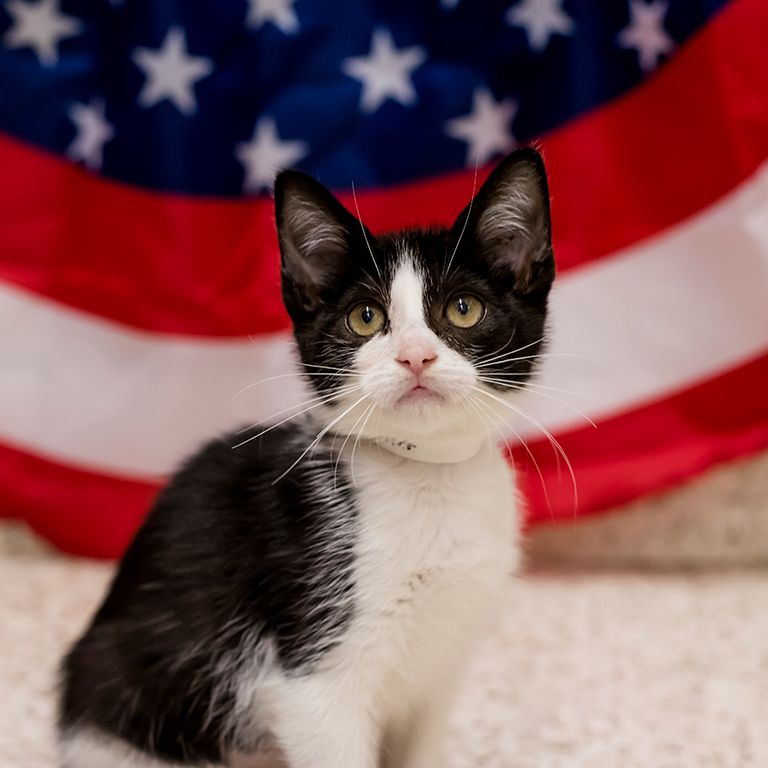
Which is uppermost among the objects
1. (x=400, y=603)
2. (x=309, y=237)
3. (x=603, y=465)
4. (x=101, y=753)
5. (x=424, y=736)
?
(x=603, y=465)

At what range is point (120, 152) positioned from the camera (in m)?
2.02

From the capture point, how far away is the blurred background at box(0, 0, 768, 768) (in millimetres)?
1912

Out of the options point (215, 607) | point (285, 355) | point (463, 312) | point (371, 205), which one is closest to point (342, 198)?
point (371, 205)

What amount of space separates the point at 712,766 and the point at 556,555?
86cm

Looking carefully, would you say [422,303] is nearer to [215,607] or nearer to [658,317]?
[215,607]

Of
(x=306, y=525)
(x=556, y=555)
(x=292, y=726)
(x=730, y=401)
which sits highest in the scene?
(x=730, y=401)

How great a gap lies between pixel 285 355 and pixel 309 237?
32.8 inches

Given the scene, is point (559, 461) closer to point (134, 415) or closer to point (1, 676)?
point (134, 415)

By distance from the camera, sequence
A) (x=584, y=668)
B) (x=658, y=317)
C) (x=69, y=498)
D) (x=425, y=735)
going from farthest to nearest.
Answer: (x=69, y=498) < (x=658, y=317) < (x=584, y=668) < (x=425, y=735)

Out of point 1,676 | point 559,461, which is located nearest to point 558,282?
point 559,461

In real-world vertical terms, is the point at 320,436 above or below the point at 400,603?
above

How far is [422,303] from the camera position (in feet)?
3.62

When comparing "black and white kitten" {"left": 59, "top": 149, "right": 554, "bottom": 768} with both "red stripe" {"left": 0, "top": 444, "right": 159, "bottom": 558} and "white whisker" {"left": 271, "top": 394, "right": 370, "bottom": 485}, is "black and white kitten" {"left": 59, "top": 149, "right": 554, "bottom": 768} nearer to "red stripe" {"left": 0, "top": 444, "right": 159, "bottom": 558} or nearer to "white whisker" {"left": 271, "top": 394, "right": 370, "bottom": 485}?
"white whisker" {"left": 271, "top": 394, "right": 370, "bottom": 485}

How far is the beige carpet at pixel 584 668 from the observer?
4.58 feet
